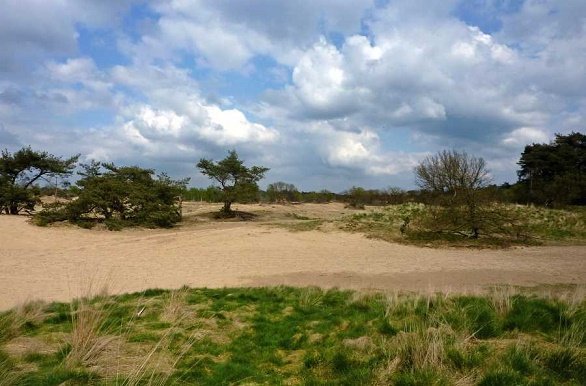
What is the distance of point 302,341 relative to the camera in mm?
6340

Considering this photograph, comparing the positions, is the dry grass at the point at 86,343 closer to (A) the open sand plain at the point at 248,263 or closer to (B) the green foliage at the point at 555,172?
(A) the open sand plain at the point at 248,263

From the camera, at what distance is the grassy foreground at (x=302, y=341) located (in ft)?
15.6

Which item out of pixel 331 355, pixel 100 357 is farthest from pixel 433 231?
pixel 100 357

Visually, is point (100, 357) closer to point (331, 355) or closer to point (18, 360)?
point (18, 360)

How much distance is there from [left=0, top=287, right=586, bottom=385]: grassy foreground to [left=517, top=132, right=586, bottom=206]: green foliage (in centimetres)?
3368

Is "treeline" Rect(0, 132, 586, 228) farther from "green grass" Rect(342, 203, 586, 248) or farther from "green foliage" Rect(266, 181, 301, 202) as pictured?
"green foliage" Rect(266, 181, 301, 202)

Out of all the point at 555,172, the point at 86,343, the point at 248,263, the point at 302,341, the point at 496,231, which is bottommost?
the point at 248,263

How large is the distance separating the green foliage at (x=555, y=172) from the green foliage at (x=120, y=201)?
1190 inches

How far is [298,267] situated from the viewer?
580 inches

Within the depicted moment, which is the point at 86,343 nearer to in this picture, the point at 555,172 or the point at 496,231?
the point at 496,231

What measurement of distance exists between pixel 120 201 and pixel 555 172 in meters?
39.9

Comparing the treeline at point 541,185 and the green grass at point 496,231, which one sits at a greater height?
the treeline at point 541,185

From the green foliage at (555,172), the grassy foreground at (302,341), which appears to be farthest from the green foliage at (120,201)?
the green foliage at (555,172)

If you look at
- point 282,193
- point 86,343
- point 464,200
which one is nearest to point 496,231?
point 464,200
